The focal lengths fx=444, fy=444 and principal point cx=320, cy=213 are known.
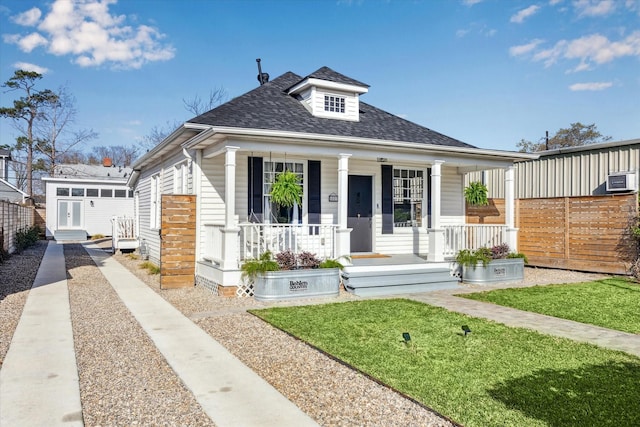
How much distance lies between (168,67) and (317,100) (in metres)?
19.1

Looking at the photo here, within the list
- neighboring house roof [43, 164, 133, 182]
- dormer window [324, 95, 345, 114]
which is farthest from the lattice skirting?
neighboring house roof [43, 164, 133, 182]

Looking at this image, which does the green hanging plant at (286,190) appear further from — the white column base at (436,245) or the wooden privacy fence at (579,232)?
the wooden privacy fence at (579,232)

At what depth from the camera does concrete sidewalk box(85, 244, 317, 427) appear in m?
3.35

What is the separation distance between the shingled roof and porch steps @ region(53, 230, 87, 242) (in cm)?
1797

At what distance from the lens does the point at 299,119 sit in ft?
34.6

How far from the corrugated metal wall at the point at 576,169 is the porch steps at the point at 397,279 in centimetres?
637

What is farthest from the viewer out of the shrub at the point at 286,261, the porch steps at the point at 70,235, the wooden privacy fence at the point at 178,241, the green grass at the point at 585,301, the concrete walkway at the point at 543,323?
the porch steps at the point at 70,235

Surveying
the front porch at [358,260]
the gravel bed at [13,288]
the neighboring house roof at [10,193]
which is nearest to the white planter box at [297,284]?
the front porch at [358,260]

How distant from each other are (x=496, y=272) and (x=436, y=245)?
1.53 m

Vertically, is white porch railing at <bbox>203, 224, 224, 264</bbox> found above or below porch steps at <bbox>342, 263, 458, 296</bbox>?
above

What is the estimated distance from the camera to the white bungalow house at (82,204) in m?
25.5

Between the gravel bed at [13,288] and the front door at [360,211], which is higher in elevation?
the front door at [360,211]

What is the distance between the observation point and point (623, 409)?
11.2 feet

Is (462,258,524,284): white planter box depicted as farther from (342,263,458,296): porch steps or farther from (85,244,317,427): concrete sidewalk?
(85,244,317,427): concrete sidewalk
